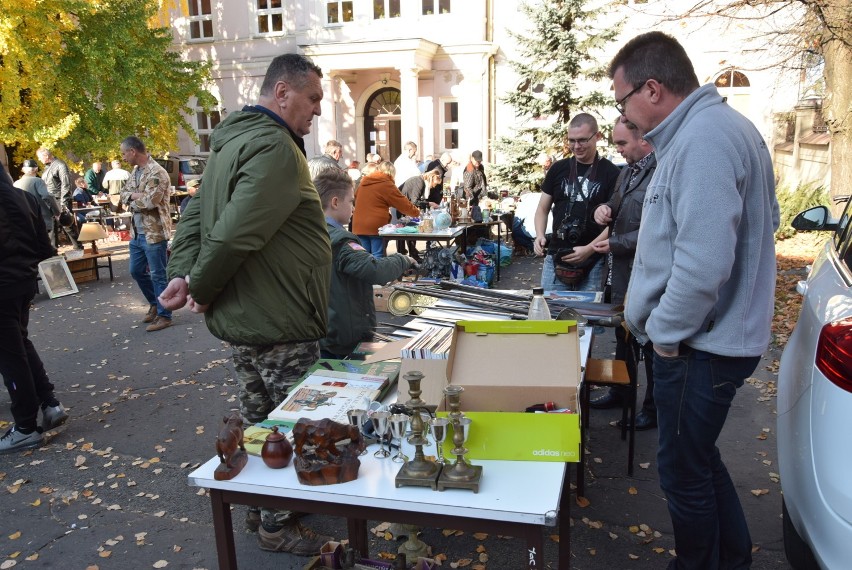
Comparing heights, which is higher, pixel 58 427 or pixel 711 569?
pixel 711 569

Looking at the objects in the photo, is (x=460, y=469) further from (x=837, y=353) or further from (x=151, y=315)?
(x=151, y=315)

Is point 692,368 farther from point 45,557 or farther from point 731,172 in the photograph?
point 45,557

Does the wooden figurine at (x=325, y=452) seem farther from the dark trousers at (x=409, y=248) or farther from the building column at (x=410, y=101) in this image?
the building column at (x=410, y=101)

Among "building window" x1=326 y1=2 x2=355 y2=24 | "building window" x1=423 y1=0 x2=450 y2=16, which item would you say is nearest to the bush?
"building window" x1=423 y1=0 x2=450 y2=16

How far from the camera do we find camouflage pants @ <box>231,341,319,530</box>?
9.28ft

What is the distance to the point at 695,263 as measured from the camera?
1.96 meters

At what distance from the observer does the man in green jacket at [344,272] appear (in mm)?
3371

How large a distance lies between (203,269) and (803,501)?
2.36 meters

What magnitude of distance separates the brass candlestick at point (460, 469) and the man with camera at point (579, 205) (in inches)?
114

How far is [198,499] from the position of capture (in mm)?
3725

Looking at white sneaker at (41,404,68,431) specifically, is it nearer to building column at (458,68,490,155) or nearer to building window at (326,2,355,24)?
building column at (458,68,490,155)

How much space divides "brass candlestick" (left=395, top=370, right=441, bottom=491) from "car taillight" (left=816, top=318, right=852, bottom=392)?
131 centimetres

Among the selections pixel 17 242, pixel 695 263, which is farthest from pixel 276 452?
pixel 17 242

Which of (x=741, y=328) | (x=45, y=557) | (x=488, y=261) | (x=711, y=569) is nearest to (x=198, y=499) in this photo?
(x=45, y=557)
